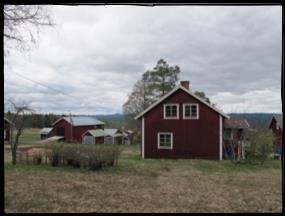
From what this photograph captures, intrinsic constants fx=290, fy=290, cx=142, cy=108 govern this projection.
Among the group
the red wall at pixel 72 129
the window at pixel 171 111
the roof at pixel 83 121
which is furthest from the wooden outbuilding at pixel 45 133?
the window at pixel 171 111

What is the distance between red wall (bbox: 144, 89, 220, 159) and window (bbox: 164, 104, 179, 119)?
24 centimetres

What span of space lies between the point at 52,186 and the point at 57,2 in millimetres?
6916

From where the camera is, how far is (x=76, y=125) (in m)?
25.5

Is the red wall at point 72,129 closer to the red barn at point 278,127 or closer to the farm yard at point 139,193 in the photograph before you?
the red barn at point 278,127

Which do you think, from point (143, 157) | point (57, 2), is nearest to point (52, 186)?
point (57, 2)

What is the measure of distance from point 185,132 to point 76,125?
11.8 metres

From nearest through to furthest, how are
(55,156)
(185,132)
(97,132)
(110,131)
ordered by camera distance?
(55,156) → (185,132) → (97,132) → (110,131)

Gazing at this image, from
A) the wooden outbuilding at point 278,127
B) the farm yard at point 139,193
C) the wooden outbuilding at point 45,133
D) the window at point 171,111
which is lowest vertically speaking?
the farm yard at point 139,193

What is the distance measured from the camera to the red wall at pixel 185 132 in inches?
664

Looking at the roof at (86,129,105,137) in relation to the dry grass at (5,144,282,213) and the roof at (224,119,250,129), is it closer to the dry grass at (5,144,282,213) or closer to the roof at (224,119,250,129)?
the roof at (224,119,250,129)

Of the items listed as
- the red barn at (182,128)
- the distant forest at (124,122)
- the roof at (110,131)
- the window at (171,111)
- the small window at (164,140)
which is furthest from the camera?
the roof at (110,131)

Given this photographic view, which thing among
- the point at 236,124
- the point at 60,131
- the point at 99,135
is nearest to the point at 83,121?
the point at 99,135

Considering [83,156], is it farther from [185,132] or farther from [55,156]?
[185,132]

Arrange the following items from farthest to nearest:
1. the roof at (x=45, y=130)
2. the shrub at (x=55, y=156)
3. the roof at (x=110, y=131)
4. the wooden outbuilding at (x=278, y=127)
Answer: the roof at (x=45, y=130) < the roof at (x=110, y=131) < the shrub at (x=55, y=156) < the wooden outbuilding at (x=278, y=127)
